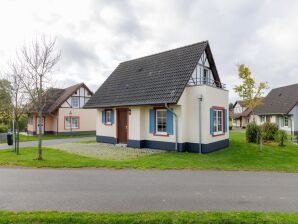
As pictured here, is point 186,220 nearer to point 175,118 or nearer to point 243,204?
point 243,204

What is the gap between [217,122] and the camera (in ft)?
51.1

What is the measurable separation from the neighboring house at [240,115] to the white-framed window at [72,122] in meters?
36.2

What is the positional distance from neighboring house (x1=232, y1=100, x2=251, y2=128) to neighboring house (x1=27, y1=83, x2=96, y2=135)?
115 ft

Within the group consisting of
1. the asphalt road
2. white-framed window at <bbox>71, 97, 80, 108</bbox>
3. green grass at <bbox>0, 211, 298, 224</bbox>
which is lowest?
the asphalt road

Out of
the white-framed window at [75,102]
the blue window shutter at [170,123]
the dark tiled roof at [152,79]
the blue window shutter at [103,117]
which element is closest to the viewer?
the blue window shutter at [170,123]

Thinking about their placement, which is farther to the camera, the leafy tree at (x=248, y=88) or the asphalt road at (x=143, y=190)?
the leafy tree at (x=248, y=88)

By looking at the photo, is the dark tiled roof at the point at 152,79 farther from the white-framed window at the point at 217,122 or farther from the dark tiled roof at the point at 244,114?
the dark tiled roof at the point at 244,114

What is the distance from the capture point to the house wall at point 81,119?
28570 mm

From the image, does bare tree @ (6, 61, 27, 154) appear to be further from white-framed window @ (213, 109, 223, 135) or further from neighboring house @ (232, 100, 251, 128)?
neighboring house @ (232, 100, 251, 128)

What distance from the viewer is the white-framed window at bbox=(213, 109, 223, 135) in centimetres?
1517

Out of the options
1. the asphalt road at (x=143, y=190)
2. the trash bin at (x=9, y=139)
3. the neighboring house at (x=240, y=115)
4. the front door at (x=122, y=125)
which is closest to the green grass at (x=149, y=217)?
the asphalt road at (x=143, y=190)

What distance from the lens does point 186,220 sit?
4.48 meters

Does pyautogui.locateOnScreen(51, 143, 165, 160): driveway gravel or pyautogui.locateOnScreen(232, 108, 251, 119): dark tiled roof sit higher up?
pyautogui.locateOnScreen(232, 108, 251, 119): dark tiled roof

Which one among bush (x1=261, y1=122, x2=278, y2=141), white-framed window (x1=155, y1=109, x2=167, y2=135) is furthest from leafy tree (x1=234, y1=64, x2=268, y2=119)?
white-framed window (x1=155, y1=109, x2=167, y2=135)
